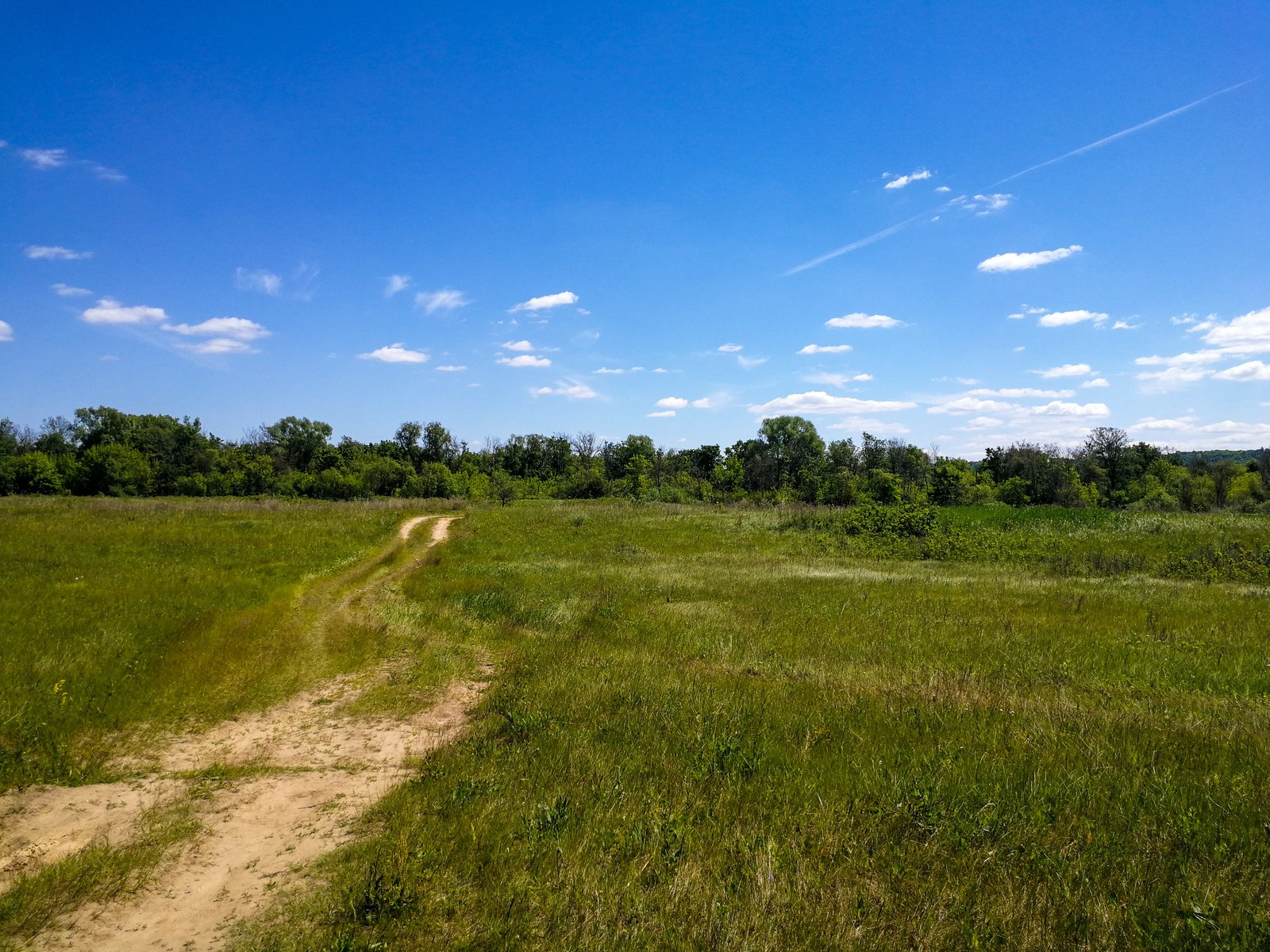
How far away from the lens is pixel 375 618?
16875 mm

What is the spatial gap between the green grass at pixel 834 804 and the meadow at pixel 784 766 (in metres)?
0.03

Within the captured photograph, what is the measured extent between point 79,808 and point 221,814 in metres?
1.80

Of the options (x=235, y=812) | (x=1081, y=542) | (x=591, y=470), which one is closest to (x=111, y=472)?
(x=591, y=470)

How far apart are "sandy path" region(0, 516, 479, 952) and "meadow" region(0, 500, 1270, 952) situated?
0.57 m

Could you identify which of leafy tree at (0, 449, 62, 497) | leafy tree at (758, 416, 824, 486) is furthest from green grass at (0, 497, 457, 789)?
leafy tree at (758, 416, 824, 486)

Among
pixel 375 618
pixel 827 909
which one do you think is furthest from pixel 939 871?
pixel 375 618

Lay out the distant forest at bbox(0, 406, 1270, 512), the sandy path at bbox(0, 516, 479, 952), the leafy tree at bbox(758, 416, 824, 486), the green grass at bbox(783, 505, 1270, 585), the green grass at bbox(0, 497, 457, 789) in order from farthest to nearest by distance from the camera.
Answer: the leafy tree at bbox(758, 416, 824, 486) → the distant forest at bbox(0, 406, 1270, 512) → the green grass at bbox(783, 505, 1270, 585) → the green grass at bbox(0, 497, 457, 789) → the sandy path at bbox(0, 516, 479, 952)

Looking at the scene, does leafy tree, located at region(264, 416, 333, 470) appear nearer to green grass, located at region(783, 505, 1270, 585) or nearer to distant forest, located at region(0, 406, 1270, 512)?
distant forest, located at region(0, 406, 1270, 512)

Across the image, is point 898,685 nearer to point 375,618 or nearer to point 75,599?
point 375,618

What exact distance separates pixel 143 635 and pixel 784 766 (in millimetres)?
14261

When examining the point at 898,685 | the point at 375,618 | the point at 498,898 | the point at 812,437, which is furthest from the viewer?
the point at 812,437

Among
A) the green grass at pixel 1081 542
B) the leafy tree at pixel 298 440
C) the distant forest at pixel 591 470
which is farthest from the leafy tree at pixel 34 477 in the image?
the green grass at pixel 1081 542

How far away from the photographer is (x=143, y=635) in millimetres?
12914

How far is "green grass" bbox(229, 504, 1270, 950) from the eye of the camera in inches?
180
